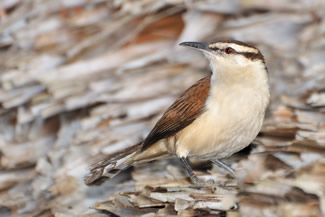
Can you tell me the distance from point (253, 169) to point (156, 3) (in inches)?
106

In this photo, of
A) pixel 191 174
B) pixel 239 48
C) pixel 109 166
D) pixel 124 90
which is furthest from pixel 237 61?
pixel 124 90

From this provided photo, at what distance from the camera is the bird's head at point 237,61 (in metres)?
4.30

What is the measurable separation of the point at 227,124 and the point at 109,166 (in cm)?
101

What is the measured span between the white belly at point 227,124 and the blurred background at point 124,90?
0.18 m

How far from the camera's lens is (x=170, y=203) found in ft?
12.4

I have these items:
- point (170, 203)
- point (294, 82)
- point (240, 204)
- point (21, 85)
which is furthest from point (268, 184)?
point (21, 85)

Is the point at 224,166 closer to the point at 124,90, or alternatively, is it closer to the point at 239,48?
the point at 239,48

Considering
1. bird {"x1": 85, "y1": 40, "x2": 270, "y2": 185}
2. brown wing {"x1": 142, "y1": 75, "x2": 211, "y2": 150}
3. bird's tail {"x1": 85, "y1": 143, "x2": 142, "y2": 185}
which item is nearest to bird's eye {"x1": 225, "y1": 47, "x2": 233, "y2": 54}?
bird {"x1": 85, "y1": 40, "x2": 270, "y2": 185}

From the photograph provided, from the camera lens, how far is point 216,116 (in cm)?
416

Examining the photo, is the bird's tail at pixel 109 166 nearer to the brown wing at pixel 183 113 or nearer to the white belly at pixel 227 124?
the brown wing at pixel 183 113

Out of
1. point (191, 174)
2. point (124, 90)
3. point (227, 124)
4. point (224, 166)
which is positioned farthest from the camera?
point (124, 90)

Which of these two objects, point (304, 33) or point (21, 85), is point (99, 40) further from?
point (304, 33)

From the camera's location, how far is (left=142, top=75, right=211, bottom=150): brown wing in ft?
14.1

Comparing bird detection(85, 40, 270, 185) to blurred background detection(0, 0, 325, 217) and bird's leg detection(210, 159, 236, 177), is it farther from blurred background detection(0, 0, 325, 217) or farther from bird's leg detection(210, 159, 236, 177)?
blurred background detection(0, 0, 325, 217)
